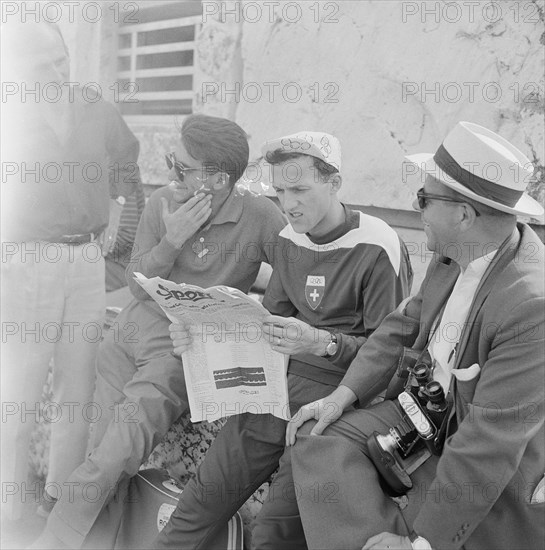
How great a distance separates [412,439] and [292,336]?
23.9 inches

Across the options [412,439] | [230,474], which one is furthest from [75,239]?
[412,439]

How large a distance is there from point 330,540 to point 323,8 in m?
3.22

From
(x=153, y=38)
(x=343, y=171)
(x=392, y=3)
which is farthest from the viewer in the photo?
(x=153, y=38)

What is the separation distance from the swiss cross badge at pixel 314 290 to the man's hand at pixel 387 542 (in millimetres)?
1050

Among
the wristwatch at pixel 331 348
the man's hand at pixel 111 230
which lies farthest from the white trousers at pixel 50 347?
the wristwatch at pixel 331 348

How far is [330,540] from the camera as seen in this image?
2.26 meters

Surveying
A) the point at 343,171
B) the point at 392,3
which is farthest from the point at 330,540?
the point at 392,3

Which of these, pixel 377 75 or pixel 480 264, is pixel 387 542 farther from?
pixel 377 75

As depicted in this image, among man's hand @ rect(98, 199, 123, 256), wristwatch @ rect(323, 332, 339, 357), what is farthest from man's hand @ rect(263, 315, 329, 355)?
man's hand @ rect(98, 199, 123, 256)

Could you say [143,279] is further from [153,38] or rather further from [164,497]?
[153,38]

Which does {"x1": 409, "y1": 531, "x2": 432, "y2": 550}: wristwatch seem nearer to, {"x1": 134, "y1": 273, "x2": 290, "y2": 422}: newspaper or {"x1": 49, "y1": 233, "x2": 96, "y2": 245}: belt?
{"x1": 134, "y1": 273, "x2": 290, "y2": 422}: newspaper

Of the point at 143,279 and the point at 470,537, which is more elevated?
the point at 143,279

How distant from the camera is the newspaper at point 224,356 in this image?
2805 millimetres

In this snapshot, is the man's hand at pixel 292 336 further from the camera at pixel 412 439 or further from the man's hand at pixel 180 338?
the camera at pixel 412 439
